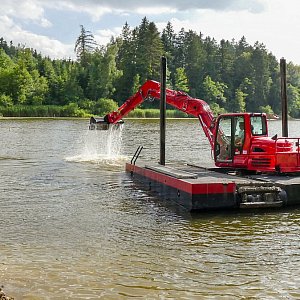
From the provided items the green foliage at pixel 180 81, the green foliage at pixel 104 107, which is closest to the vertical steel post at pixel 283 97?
the green foliage at pixel 104 107

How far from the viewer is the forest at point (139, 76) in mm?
106438

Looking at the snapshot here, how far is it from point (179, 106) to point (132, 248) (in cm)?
1034

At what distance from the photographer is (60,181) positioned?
19.9 meters

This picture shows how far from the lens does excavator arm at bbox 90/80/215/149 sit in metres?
19.0

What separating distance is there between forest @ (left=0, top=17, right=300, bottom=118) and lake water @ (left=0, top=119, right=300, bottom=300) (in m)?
74.5

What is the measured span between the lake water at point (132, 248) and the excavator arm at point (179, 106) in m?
3.38

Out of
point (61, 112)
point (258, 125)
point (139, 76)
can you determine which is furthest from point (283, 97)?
point (139, 76)

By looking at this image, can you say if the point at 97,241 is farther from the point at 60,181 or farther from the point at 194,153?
the point at 194,153

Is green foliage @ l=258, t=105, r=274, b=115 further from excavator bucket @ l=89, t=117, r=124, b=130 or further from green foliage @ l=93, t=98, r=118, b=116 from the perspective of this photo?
excavator bucket @ l=89, t=117, r=124, b=130

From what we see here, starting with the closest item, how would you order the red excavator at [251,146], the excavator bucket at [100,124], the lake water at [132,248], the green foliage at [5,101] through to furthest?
1. the lake water at [132,248]
2. the red excavator at [251,146]
3. the excavator bucket at [100,124]
4. the green foliage at [5,101]

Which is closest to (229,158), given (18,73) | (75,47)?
(18,73)

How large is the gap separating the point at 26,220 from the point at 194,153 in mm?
21653

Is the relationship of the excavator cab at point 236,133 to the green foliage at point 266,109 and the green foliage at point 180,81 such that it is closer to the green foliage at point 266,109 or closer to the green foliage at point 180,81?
the green foliage at point 180,81

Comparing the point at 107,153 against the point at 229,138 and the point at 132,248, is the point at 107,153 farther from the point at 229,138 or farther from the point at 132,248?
the point at 132,248
